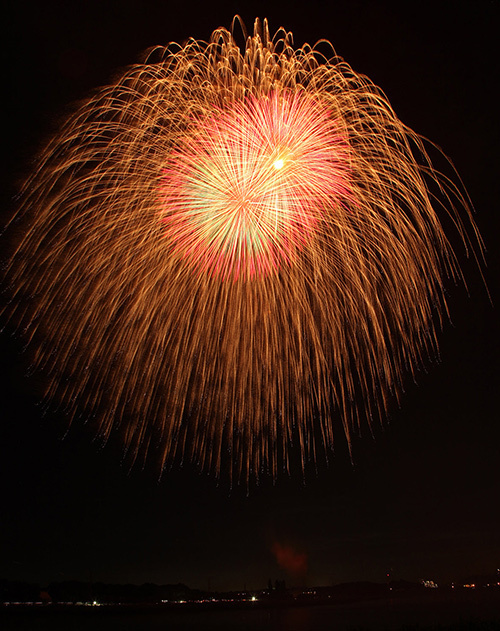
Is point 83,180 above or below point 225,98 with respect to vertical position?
below

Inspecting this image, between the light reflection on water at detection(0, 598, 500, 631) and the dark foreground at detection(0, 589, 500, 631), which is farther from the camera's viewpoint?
the dark foreground at detection(0, 589, 500, 631)

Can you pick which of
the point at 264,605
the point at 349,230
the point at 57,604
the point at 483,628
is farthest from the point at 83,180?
the point at 264,605

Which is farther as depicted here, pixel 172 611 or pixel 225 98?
pixel 172 611

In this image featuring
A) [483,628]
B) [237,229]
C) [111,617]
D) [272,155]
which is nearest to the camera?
[272,155]

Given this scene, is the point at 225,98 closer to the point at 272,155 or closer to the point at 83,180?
the point at 272,155

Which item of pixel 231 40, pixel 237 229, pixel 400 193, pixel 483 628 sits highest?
pixel 231 40

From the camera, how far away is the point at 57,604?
12756cm

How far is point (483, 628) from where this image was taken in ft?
68.2

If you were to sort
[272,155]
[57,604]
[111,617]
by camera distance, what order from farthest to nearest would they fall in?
1. [57,604]
2. [111,617]
3. [272,155]

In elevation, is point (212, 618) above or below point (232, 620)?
above

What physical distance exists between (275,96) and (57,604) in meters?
139

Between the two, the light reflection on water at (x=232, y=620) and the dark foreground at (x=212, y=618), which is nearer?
the light reflection on water at (x=232, y=620)

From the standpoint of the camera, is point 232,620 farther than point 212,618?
No

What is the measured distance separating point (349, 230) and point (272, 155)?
9.93 ft
